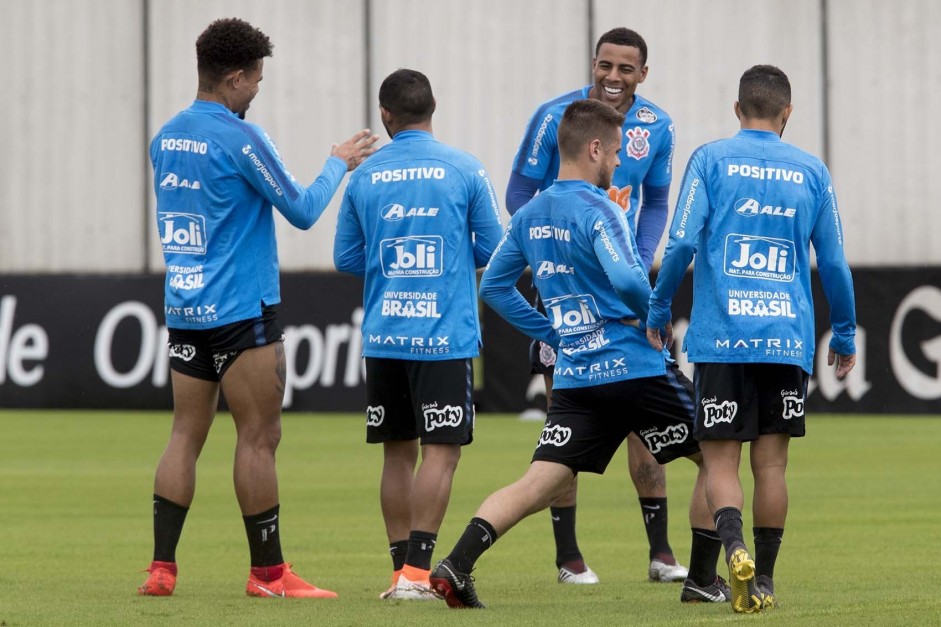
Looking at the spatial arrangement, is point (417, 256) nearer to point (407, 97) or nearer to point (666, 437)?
point (407, 97)

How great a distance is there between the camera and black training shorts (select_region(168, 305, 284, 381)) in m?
6.95

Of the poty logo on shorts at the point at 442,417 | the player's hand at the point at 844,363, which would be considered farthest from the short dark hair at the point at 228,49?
the player's hand at the point at 844,363

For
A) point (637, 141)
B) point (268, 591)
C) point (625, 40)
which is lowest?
point (268, 591)

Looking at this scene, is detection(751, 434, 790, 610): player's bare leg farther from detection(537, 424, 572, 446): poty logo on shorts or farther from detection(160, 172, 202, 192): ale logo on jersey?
detection(160, 172, 202, 192): ale logo on jersey

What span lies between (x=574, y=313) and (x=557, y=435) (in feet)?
1.56

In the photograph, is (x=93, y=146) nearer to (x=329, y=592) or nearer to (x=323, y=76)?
(x=323, y=76)

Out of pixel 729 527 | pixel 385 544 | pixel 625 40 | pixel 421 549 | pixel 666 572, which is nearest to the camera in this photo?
pixel 729 527

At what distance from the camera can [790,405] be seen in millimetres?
6422

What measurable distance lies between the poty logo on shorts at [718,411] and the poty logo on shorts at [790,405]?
0.66 ft

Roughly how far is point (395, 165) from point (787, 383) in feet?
6.12

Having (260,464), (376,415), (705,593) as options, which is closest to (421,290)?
(376,415)

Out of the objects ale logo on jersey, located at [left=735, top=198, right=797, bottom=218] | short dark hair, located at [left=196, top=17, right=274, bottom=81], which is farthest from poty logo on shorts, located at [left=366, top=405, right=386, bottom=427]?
ale logo on jersey, located at [left=735, top=198, right=797, bottom=218]

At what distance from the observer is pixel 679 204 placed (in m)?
6.42

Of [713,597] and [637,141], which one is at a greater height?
[637,141]
